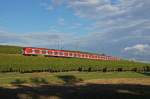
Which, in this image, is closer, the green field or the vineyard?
the green field

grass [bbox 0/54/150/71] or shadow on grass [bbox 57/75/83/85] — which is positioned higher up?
grass [bbox 0/54/150/71]

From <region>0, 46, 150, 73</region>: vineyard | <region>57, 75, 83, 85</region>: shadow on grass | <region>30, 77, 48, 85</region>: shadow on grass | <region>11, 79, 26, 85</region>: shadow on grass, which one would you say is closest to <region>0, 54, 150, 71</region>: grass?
<region>0, 46, 150, 73</region>: vineyard

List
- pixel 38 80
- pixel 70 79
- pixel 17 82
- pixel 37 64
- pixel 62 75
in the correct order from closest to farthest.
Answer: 1. pixel 17 82
2. pixel 38 80
3. pixel 70 79
4. pixel 62 75
5. pixel 37 64

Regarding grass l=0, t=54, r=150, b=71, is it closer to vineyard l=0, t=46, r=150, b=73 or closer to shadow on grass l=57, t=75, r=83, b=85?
vineyard l=0, t=46, r=150, b=73

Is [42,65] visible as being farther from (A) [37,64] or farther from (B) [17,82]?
Answer: (B) [17,82]

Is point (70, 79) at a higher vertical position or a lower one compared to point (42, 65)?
lower

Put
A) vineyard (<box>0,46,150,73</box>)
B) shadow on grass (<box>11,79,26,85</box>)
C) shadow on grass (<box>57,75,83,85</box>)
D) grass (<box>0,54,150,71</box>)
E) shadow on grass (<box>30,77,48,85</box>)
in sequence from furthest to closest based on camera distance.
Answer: grass (<box>0,54,150,71</box>) < vineyard (<box>0,46,150,73</box>) < shadow on grass (<box>57,75,83,85</box>) < shadow on grass (<box>30,77,48,85</box>) < shadow on grass (<box>11,79,26,85</box>)

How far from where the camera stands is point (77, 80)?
2269 inches

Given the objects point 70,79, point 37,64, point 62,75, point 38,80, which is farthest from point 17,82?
point 37,64

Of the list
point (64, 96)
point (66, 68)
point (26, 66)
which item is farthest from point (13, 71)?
point (64, 96)

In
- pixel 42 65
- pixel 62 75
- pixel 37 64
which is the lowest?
pixel 62 75

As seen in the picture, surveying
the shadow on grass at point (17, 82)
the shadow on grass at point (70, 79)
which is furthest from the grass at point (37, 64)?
the shadow on grass at point (17, 82)

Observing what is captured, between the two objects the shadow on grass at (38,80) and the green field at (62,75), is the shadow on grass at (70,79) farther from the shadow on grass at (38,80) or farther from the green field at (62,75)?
the shadow on grass at (38,80)

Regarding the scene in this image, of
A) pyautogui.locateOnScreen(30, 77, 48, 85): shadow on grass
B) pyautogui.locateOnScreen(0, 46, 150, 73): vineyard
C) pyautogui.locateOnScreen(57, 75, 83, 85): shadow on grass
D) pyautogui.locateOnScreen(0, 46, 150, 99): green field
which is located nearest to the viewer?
pyautogui.locateOnScreen(0, 46, 150, 99): green field
